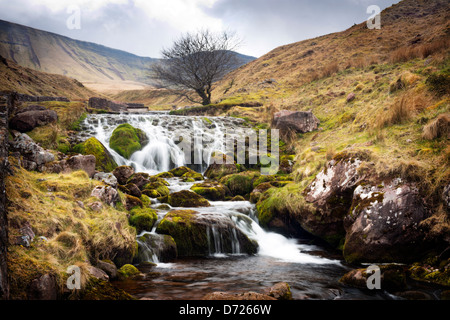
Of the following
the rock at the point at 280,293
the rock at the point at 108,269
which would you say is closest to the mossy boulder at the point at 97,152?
the rock at the point at 108,269

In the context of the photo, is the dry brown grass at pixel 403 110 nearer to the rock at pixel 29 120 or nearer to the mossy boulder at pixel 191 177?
the mossy boulder at pixel 191 177

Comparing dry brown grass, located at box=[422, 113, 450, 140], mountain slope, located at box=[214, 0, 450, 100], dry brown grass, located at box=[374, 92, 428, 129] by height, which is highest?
mountain slope, located at box=[214, 0, 450, 100]

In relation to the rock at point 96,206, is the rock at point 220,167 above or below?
above

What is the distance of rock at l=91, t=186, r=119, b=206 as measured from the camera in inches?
280

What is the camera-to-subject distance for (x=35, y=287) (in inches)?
133

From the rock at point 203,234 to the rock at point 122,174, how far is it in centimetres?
330

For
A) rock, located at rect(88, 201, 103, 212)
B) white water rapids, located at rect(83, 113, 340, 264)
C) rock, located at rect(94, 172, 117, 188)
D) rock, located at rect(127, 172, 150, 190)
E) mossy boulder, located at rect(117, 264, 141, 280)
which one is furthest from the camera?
rock, located at rect(127, 172, 150, 190)

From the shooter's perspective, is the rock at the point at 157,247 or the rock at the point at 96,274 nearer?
the rock at the point at 96,274

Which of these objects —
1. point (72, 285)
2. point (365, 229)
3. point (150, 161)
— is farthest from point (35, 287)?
point (150, 161)

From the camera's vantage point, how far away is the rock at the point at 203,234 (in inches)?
299

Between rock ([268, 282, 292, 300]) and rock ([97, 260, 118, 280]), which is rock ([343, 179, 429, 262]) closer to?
rock ([268, 282, 292, 300])

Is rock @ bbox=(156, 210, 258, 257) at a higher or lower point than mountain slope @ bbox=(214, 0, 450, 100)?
lower

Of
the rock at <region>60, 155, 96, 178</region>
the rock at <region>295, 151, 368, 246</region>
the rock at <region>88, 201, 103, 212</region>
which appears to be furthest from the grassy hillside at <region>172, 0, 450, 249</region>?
the rock at <region>60, 155, 96, 178</region>

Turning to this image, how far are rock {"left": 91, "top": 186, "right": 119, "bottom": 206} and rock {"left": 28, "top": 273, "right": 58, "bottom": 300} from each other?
363cm
